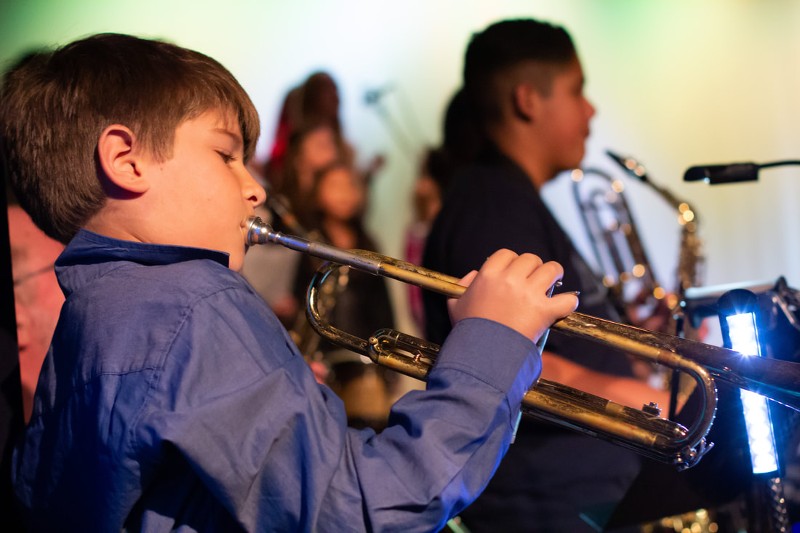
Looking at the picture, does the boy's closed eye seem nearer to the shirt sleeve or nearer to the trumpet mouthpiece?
the trumpet mouthpiece

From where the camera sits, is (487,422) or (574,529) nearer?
(487,422)

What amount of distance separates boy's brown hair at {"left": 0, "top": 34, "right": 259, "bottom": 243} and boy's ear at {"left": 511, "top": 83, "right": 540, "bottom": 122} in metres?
1.04

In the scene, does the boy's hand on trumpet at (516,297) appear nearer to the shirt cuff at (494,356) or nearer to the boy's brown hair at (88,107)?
the shirt cuff at (494,356)

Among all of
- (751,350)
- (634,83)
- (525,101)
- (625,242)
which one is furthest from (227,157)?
(634,83)

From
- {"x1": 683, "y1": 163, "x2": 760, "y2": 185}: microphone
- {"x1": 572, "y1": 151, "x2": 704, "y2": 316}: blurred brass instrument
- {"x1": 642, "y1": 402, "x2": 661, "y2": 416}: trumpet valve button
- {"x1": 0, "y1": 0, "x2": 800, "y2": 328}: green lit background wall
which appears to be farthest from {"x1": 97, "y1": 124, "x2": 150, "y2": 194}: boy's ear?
{"x1": 0, "y1": 0, "x2": 800, "y2": 328}: green lit background wall

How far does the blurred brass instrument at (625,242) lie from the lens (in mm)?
2969

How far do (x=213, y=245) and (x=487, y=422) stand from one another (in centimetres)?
41

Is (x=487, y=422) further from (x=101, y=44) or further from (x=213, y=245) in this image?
(x=101, y=44)

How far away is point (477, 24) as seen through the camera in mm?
3928

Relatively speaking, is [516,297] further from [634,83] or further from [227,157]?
[634,83]

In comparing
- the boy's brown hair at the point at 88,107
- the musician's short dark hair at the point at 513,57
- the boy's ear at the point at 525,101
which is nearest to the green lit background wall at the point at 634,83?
the musician's short dark hair at the point at 513,57

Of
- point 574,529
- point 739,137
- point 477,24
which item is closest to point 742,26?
point 739,137

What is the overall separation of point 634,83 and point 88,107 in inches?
140

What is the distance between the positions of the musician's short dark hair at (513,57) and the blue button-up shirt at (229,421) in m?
1.25
